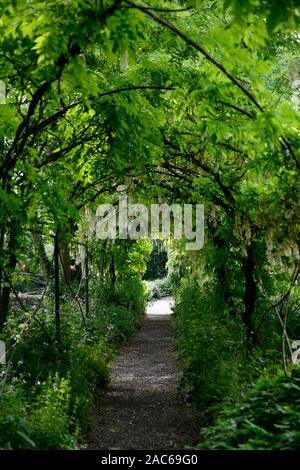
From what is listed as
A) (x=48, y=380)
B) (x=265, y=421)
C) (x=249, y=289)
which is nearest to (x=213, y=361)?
(x=249, y=289)

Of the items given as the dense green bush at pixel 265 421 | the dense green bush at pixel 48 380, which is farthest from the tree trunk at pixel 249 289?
the dense green bush at pixel 265 421

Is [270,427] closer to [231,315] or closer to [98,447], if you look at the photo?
[98,447]

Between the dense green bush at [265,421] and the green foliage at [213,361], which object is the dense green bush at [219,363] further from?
the dense green bush at [265,421]

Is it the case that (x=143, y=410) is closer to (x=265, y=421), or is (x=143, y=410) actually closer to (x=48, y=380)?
(x=48, y=380)

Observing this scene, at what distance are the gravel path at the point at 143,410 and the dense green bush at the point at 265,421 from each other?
1.41 m

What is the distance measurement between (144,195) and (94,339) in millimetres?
3305

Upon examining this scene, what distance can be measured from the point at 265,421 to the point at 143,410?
11.5ft

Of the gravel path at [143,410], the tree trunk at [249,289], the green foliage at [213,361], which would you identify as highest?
the tree trunk at [249,289]

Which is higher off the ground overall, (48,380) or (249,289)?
(249,289)

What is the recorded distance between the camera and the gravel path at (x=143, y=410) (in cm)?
611

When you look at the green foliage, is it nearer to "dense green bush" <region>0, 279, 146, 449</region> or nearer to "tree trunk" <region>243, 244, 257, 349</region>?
"tree trunk" <region>243, 244, 257, 349</region>

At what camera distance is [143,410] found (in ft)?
24.9

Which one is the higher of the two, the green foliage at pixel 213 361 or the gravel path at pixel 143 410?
the green foliage at pixel 213 361

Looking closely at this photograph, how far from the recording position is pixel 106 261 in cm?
1661
